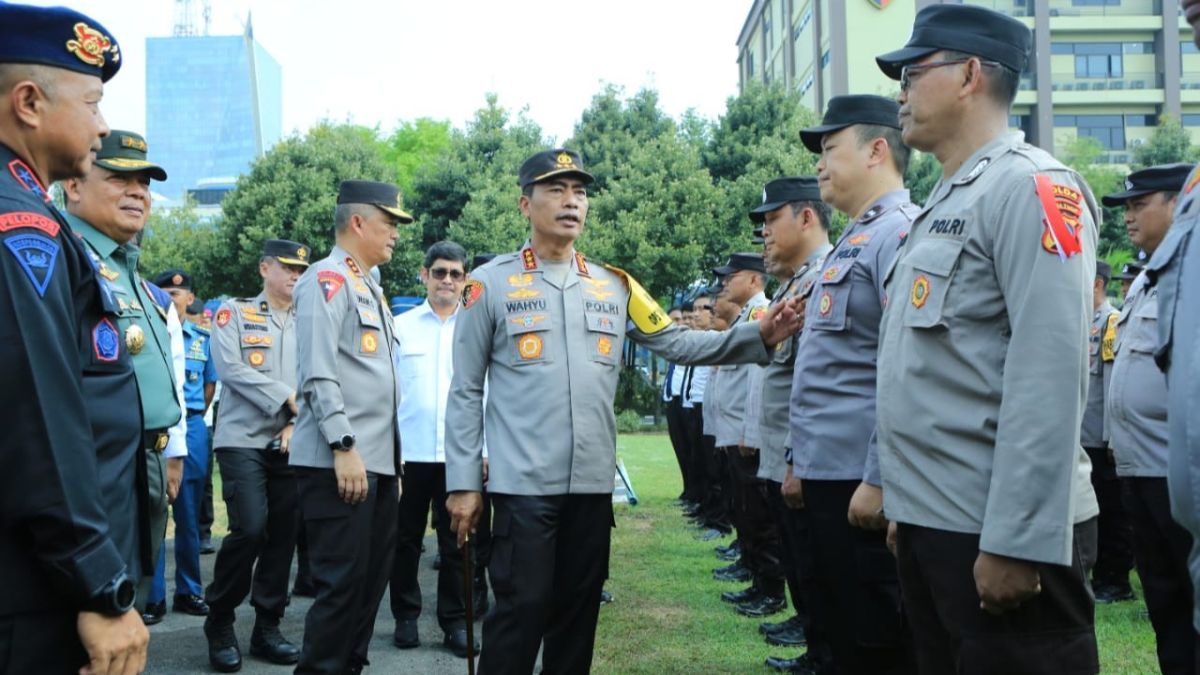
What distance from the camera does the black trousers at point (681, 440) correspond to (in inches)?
535

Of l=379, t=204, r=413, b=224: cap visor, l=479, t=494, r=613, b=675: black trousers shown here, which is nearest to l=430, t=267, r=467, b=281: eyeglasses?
l=379, t=204, r=413, b=224: cap visor

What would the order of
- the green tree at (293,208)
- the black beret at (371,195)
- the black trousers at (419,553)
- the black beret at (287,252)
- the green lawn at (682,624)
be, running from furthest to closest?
the green tree at (293,208) → the black beret at (287,252) → the black trousers at (419,553) → the green lawn at (682,624) → the black beret at (371,195)

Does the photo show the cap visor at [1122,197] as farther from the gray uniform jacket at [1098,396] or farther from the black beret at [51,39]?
the black beret at [51,39]

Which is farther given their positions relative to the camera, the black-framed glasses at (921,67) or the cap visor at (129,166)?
the cap visor at (129,166)

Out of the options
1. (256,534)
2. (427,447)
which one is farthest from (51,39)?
(427,447)

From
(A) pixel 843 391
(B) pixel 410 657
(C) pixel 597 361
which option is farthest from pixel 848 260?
(B) pixel 410 657

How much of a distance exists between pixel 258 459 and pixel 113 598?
14.4 feet

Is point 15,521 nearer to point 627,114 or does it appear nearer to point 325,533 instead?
point 325,533

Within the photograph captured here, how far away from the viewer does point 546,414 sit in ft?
13.9

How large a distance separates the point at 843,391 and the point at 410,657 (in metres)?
3.46

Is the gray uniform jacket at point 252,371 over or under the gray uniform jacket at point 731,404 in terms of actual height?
over

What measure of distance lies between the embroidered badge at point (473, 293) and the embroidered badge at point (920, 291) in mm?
2133

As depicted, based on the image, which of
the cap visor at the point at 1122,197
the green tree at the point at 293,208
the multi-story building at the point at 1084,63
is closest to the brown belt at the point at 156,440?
the cap visor at the point at 1122,197

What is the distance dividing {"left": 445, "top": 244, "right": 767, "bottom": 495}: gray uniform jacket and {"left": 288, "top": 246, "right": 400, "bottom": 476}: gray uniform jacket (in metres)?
0.59
